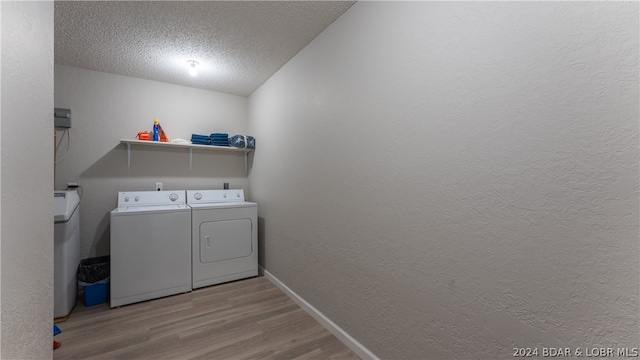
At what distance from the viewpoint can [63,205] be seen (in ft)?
7.06

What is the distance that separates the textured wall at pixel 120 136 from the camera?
8.72 feet

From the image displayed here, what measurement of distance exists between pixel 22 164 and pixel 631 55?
1948 mm

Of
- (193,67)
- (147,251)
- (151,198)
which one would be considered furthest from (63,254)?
(193,67)

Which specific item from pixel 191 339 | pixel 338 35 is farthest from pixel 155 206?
pixel 338 35

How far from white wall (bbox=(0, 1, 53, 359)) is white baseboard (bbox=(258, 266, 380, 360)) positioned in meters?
1.56

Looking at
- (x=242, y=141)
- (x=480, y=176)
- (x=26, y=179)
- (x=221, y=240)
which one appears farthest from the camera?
(x=242, y=141)

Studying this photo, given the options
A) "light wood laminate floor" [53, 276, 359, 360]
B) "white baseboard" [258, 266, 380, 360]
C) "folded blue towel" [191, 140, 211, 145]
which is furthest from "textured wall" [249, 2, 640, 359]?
"folded blue towel" [191, 140, 211, 145]

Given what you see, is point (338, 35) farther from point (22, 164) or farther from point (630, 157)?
point (22, 164)

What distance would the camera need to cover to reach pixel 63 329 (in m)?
1.92

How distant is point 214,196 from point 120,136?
124 cm

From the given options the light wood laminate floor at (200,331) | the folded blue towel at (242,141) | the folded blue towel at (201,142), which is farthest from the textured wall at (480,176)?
the folded blue towel at (201,142)

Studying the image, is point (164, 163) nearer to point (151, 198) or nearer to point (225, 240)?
point (151, 198)

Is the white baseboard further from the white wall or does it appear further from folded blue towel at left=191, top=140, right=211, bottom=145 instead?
folded blue towel at left=191, top=140, right=211, bottom=145

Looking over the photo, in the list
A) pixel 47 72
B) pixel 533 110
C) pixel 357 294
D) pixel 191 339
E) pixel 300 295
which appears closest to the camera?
pixel 533 110
